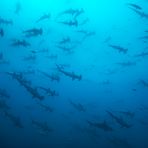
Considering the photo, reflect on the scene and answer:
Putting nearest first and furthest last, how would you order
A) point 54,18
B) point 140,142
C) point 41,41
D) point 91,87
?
point 54,18 < point 41,41 < point 140,142 < point 91,87

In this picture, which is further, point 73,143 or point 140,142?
point 140,142

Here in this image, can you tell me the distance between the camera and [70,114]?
26.5 m

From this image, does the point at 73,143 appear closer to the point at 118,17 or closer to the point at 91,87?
the point at 118,17

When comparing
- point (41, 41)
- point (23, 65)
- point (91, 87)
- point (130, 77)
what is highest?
point (41, 41)

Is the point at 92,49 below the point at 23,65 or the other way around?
below

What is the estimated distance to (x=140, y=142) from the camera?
24.9m

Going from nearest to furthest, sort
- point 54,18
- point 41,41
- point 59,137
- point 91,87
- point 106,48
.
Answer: point 59,137
point 54,18
point 41,41
point 106,48
point 91,87

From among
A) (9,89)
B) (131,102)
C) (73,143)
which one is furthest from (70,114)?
(131,102)

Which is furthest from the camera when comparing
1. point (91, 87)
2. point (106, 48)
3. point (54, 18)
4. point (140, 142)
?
point (91, 87)

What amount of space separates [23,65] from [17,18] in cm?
357

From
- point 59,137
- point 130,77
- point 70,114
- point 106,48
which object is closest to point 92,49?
point 106,48

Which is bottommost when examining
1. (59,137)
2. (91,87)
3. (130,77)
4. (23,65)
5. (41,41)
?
(91,87)

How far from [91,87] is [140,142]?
13.1m

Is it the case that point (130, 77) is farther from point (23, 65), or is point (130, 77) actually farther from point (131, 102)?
point (23, 65)
